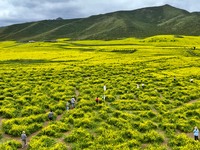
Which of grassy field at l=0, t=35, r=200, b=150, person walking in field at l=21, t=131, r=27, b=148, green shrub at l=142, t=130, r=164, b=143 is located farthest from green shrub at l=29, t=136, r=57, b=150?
green shrub at l=142, t=130, r=164, b=143

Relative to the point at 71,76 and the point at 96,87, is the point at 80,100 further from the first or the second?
the point at 71,76

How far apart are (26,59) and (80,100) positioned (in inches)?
2671

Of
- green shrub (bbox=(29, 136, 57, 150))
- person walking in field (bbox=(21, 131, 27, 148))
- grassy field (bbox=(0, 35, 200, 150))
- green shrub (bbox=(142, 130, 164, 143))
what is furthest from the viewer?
green shrub (bbox=(142, 130, 164, 143))

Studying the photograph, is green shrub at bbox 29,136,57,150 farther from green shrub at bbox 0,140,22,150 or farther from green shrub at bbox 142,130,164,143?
green shrub at bbox 142,130,164,143

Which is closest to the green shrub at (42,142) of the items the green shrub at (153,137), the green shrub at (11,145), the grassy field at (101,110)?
the grassy field at (101,110)

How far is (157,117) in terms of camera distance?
133ft

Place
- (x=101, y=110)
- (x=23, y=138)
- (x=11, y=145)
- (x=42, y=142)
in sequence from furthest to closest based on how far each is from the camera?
(x=101, y=110)
(x=42, y=142)
(x=23, y=138)
(x=11, y=145)

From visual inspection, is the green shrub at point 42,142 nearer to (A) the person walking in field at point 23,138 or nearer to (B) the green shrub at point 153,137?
(A) the person walking in field at point 23,138

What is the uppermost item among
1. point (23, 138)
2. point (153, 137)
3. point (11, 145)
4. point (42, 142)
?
point (23, 138)

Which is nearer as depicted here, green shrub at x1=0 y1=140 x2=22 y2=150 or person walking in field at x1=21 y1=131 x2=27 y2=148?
green shrub at x1=0 y1=140 x2=22 y2=150

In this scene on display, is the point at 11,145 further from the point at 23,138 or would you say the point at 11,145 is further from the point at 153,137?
the point at 153,137

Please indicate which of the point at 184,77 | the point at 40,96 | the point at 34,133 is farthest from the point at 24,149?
the point at 184,77

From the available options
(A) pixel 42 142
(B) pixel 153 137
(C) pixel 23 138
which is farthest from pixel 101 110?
(C) pixel 23 138

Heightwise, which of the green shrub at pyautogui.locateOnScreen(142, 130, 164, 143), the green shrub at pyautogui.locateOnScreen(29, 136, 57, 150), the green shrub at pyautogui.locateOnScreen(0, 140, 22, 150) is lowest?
the green shrub at pyautogui.locateOnScreen(142, 130, 164, 143)
